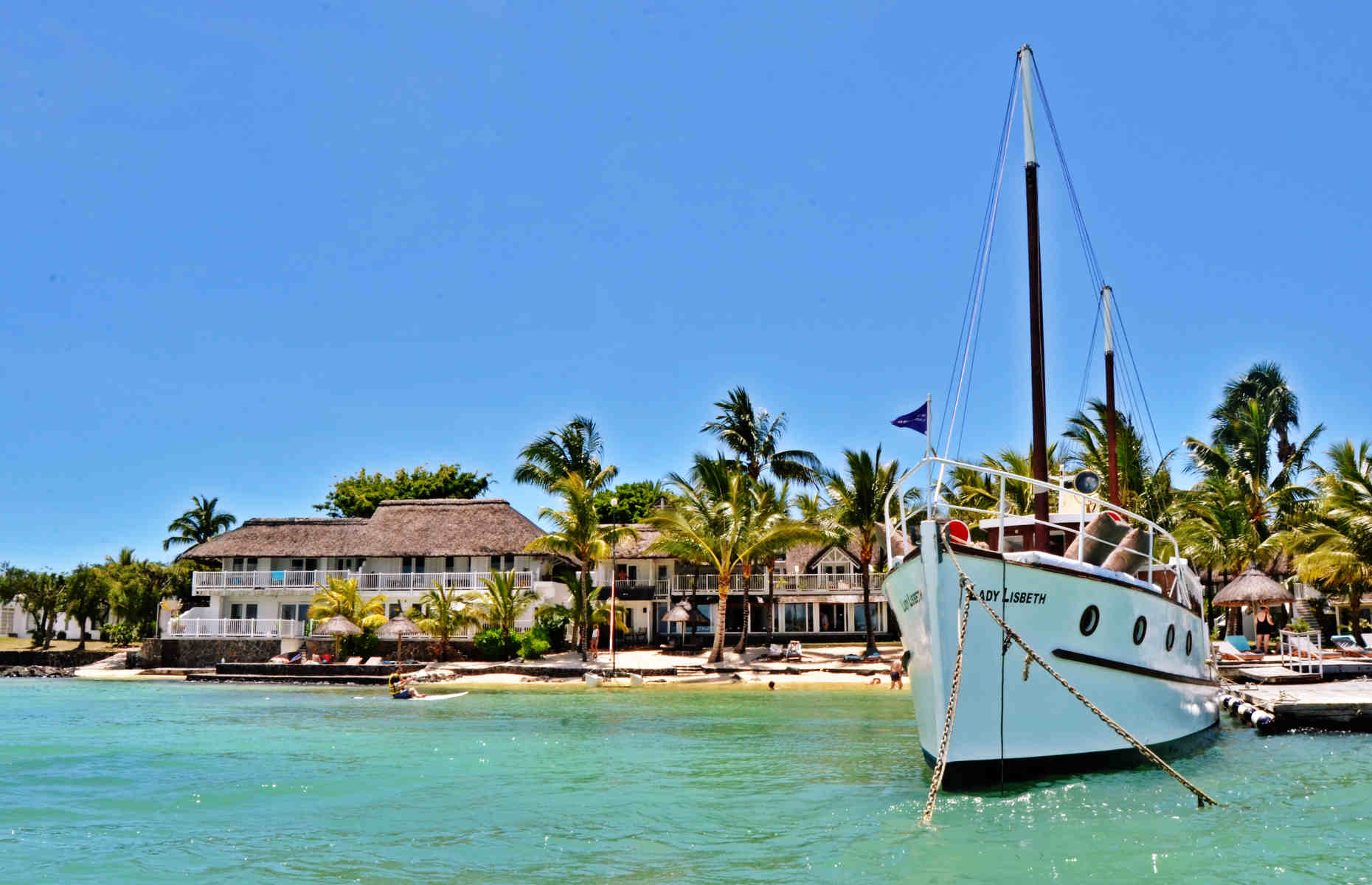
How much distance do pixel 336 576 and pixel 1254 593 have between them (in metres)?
35.1

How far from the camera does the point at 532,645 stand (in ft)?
136

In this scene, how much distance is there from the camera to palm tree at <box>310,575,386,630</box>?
4228 cm

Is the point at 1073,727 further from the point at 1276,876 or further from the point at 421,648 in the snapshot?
the point at 421,648

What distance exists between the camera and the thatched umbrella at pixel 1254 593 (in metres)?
30.4

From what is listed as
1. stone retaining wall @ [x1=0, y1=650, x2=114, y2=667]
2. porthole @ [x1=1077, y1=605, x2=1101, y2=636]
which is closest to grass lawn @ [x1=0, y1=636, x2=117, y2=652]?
stone retaining wall @ [x1=0, y1=650, x2=114, y2=667]

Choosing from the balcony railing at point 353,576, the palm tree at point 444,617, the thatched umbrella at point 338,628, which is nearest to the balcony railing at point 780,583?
the balcony railing at point 353,576

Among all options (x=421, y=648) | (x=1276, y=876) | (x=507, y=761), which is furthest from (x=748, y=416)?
(x=1276, y=876)

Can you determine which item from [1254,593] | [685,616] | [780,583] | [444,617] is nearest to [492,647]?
[444,617]

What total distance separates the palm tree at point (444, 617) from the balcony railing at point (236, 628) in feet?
20.5

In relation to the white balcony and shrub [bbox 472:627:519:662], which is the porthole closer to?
shrub [bbox 472:627:519:662]

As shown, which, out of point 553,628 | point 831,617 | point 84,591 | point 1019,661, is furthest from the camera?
point 84,591

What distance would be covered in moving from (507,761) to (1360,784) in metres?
12.6

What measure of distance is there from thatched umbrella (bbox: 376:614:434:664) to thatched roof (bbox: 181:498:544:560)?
4660mm

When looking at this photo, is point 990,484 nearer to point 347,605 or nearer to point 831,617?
point 831,617
